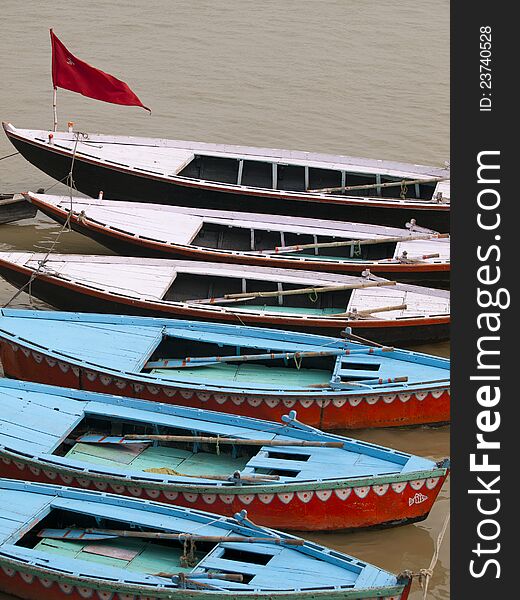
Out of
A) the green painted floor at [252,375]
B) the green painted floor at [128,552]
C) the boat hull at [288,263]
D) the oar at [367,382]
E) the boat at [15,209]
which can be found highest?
the boat at [15,209]

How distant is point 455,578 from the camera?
958 cm

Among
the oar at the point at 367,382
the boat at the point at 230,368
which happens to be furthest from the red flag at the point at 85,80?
the oar at the point at 367,382

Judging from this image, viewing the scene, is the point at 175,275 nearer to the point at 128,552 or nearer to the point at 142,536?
the point at 128,552

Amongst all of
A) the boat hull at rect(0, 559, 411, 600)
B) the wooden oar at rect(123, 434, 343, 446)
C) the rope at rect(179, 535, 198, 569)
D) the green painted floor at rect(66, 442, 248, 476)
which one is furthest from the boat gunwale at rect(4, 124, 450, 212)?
the boat hull at rect(0, 559, 411, 600)

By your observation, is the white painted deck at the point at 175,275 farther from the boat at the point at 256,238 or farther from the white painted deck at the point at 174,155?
the white painted deck at the point at 174,155

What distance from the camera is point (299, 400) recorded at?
13.4 meters

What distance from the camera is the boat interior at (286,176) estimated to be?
18609mm

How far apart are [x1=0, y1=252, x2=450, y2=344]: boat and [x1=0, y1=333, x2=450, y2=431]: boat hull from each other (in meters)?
1.54

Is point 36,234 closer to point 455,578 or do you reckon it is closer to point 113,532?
point 113,532

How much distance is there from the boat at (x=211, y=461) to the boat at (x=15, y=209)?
21.1 feet

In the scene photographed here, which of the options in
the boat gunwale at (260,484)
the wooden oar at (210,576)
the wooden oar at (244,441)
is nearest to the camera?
the wooden oar at (210,576)

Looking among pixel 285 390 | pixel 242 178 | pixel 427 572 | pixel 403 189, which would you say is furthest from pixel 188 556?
pixel 242 178

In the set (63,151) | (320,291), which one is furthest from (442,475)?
(63,151)

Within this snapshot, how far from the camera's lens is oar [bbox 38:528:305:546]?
10773mm
